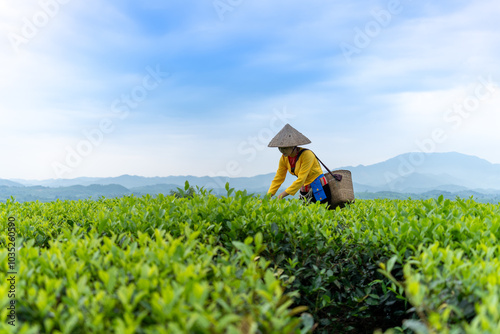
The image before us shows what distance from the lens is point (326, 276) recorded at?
3.98 m

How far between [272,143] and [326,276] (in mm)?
3425

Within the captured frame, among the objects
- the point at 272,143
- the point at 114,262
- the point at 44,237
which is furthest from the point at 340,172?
the point at 114,262

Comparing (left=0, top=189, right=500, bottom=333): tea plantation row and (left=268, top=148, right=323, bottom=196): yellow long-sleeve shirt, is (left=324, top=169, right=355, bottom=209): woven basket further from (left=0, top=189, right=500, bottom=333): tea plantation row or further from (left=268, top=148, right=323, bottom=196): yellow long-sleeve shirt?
(left=0, top=189, right=500, bottom=333): tea plantation row

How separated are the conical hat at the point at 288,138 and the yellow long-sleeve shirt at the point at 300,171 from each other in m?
0.27

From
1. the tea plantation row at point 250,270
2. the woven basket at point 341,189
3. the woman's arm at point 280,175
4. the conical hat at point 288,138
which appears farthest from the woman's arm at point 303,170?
the tea plantation row at point 250,270

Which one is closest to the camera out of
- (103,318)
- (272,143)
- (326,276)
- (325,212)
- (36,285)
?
(103,318)

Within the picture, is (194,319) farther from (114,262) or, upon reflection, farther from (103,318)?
(114,262)

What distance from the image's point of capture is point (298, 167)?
7.16 meters

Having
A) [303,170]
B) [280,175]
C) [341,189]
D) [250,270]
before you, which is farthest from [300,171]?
[250,270]

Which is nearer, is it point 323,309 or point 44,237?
point 323,309

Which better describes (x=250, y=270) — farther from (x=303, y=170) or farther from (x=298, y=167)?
(x=298, y=167)

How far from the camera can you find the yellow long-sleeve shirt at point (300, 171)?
6875 mm

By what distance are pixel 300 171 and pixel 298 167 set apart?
15 cm

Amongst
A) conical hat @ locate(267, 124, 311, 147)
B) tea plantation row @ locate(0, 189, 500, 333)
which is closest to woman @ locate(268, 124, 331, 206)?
conical hat @ locate(267, 124, 311, 147)
